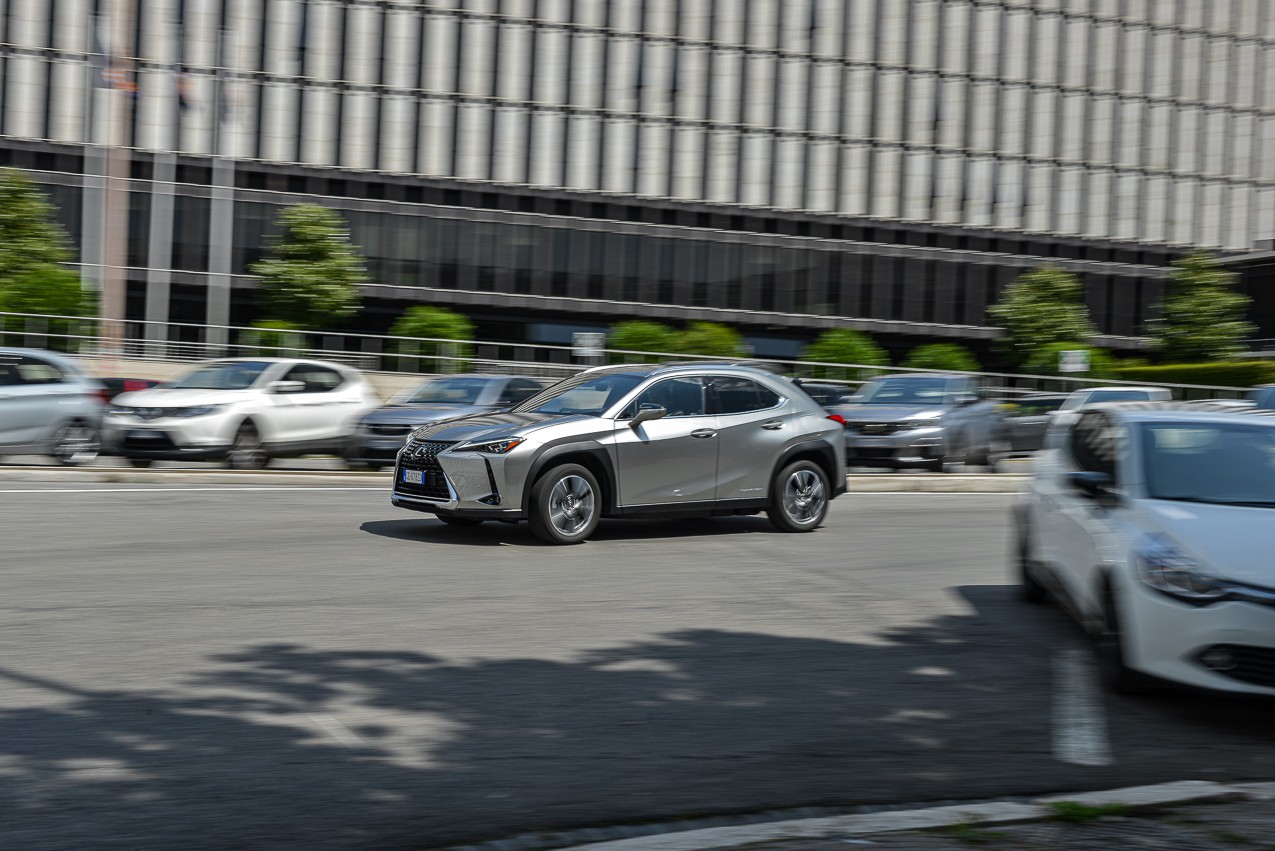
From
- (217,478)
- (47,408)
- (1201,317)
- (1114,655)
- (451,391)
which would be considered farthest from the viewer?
(1201,317)

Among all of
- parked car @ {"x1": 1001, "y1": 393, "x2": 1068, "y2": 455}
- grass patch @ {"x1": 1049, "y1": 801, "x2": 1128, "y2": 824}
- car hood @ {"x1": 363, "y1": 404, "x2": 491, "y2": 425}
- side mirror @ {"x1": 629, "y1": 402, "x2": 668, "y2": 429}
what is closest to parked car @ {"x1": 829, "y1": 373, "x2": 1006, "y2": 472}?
parked car @ {"x1": 1001, "y1": 393, "x2": 1068, "y2": 455}

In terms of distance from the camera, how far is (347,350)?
36312 millimetres

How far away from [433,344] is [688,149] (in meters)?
27.7

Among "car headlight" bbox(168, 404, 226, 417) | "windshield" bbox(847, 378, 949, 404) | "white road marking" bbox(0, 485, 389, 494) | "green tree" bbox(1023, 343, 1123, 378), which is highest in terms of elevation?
"green tree" bbox(1023, 343, 1123, 378)

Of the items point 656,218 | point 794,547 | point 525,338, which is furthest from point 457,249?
point 794,547

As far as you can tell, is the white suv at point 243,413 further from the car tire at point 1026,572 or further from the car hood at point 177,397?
the car tire at point 1026,572

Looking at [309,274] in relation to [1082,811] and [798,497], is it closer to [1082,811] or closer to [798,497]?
[798,497]

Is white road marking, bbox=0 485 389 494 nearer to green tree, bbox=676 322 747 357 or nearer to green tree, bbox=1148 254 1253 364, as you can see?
green tree, bbox=676 322 747 357

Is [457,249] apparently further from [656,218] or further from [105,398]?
[105,398]

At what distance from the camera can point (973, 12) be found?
65.9m

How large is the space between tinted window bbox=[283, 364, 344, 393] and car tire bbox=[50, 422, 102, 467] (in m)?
2.55

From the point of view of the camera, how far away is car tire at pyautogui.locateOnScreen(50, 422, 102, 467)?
1770cm

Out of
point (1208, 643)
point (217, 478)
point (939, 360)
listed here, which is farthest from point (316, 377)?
point (939, 360)

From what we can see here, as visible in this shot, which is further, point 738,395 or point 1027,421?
point 1027,421
